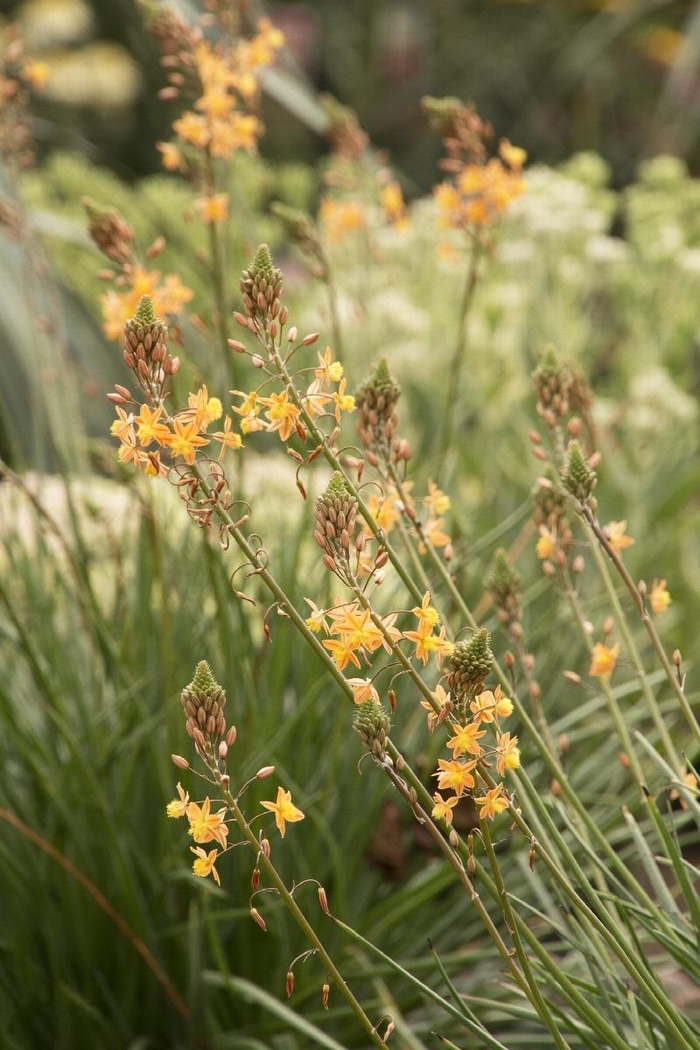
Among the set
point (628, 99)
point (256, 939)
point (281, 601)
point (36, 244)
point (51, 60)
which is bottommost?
point (256, 939)

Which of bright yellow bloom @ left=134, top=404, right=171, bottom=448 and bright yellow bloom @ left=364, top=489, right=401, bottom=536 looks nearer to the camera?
bright yellow bloom @ left=134, top=404, right=171, bottom=448

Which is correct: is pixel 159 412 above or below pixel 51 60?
below

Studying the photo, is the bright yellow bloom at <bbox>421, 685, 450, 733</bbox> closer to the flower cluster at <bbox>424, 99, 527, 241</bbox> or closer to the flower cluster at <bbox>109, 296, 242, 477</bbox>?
the flower cluster at <bbox>109, 296, 242, 477</bbox>

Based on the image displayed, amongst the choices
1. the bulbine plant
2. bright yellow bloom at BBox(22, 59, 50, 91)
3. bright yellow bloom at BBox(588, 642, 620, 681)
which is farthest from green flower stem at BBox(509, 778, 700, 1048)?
bright yellow bloom at BBox(22, 59, 50, 91)

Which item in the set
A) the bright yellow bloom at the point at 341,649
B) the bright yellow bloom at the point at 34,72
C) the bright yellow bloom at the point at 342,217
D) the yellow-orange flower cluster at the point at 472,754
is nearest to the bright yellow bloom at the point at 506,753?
the yellow-orange flower cluster at the point at 472,754

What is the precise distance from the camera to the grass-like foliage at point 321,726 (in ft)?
2.53

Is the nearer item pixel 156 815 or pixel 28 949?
pixel 28 949

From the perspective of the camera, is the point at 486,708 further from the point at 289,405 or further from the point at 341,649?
Result: the point at 289,405

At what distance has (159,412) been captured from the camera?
727 millimetres

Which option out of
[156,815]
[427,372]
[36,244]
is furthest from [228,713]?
[427,372]

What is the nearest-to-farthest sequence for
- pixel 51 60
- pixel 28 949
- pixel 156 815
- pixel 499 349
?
1. pixel 28 949
2. pixel 156 815
3. pixel 499 349
4. pixel 51 60

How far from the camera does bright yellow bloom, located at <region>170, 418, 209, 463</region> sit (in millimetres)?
720

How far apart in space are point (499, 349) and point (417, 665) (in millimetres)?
1356

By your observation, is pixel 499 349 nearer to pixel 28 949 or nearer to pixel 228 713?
pixel 228 713
